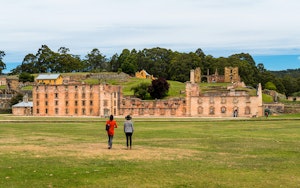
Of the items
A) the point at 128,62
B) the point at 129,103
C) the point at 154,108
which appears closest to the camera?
the point at 154,108

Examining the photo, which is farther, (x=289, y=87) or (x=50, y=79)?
(x=289, y=87)

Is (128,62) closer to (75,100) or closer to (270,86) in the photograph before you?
(270,86)

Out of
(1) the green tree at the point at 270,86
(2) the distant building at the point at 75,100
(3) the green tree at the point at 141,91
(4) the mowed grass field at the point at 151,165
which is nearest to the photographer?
(4) the mowed grass field at the point at 151,165

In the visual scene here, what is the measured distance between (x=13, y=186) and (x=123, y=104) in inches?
3162

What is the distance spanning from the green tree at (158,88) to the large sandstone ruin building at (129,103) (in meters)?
12.2

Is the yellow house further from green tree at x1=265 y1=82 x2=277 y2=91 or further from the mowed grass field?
the mowed grass field

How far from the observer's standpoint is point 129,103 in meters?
94.1

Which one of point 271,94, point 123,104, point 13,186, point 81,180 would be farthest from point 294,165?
point 271,94

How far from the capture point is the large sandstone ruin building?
9088cm

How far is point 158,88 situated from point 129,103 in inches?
569

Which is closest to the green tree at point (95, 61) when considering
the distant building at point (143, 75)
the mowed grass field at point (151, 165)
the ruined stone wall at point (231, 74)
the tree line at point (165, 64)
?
the tree line at point (165, 64)

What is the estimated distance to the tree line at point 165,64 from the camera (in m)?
145

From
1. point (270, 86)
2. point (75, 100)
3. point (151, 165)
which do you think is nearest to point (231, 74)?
point (270, 86)

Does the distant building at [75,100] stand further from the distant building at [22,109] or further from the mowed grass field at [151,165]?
the mowed grass field at [151,165]
